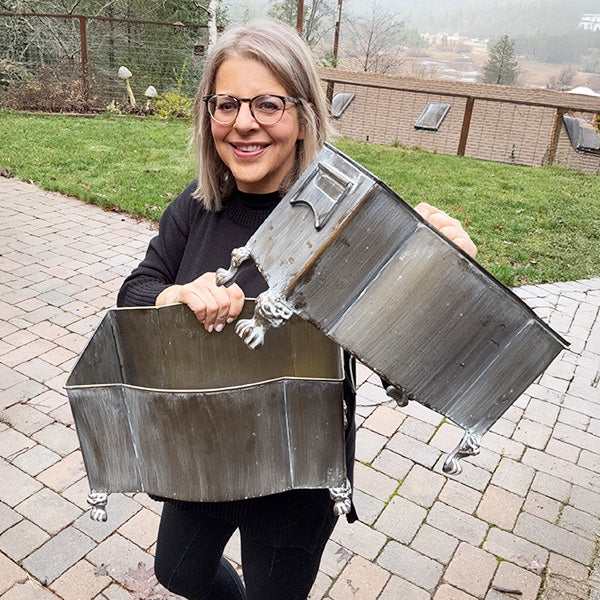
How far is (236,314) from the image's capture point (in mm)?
1134

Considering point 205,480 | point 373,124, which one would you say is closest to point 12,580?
point 205,480

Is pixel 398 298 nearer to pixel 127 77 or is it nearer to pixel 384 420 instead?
pixel 384 420

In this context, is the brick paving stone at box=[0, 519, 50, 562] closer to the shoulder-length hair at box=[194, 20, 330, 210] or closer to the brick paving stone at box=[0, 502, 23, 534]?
the brick paving stone at box=[0, 502, 23, 534]

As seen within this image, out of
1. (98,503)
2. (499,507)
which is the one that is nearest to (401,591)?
(499,507)

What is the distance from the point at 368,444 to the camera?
3.24m

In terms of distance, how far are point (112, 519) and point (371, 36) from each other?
29.7 meters

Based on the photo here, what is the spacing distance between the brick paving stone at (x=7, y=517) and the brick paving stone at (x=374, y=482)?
1.57m

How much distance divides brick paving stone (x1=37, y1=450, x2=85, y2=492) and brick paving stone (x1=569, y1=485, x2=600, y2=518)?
243 cm

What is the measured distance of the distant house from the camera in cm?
9469

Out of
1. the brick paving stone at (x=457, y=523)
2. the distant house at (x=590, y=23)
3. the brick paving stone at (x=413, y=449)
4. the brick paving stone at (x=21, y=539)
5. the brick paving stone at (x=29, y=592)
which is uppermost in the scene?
the distant house at (x=590, y=23)

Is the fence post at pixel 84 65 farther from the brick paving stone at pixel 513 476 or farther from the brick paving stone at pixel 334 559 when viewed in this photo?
the brick paving stone at pixel 334 559

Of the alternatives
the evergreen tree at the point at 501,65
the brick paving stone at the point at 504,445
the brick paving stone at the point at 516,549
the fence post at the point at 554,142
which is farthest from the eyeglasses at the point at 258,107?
the evergreen tree at the point at 501,65

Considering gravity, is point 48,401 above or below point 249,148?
below

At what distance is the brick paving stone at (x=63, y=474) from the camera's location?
2.78 metres
